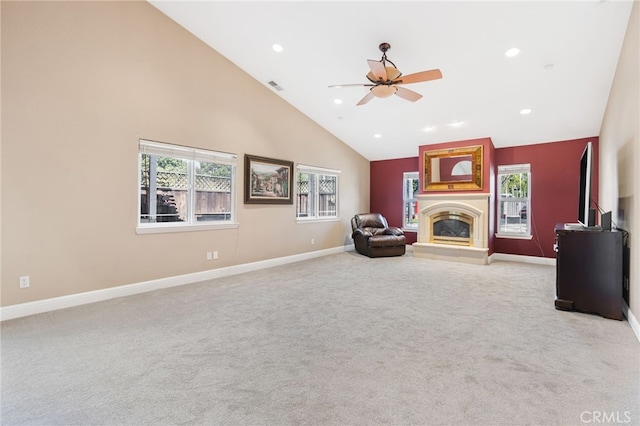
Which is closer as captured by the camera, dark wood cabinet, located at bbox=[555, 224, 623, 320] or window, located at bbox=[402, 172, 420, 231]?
dark wood cabinet, located at bbox=[555, 224, 623, 320]

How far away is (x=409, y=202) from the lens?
8.18 meters

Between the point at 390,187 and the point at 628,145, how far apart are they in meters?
5.40

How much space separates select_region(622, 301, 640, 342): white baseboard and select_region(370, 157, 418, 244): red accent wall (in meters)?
4.88

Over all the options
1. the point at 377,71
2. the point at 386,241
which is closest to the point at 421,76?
the point at 377,71

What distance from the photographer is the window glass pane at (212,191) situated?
476 centimetres

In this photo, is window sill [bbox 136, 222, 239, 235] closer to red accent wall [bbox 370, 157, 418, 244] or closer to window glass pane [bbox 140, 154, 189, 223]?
window glass pane [bbox 140, 154, 189, 223]

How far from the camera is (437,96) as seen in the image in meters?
4.98

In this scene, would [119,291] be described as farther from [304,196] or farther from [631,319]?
[631,319]

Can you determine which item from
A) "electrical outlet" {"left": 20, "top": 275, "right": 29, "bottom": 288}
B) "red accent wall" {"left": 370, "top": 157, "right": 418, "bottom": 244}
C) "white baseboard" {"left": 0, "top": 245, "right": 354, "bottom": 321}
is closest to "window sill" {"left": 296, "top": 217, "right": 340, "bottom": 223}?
"white baseboard" {"left": 0, "top": 245, "right": 354, "bottom": 321}

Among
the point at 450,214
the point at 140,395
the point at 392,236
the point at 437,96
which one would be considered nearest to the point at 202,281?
the point at 140,395

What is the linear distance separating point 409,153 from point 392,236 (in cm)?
238

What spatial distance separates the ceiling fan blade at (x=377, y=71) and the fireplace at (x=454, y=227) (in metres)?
3.98

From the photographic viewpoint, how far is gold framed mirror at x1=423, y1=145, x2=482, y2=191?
6328 mm

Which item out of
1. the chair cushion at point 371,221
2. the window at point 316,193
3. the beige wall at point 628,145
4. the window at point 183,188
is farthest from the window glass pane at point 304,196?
the beige wall at point 628,145
